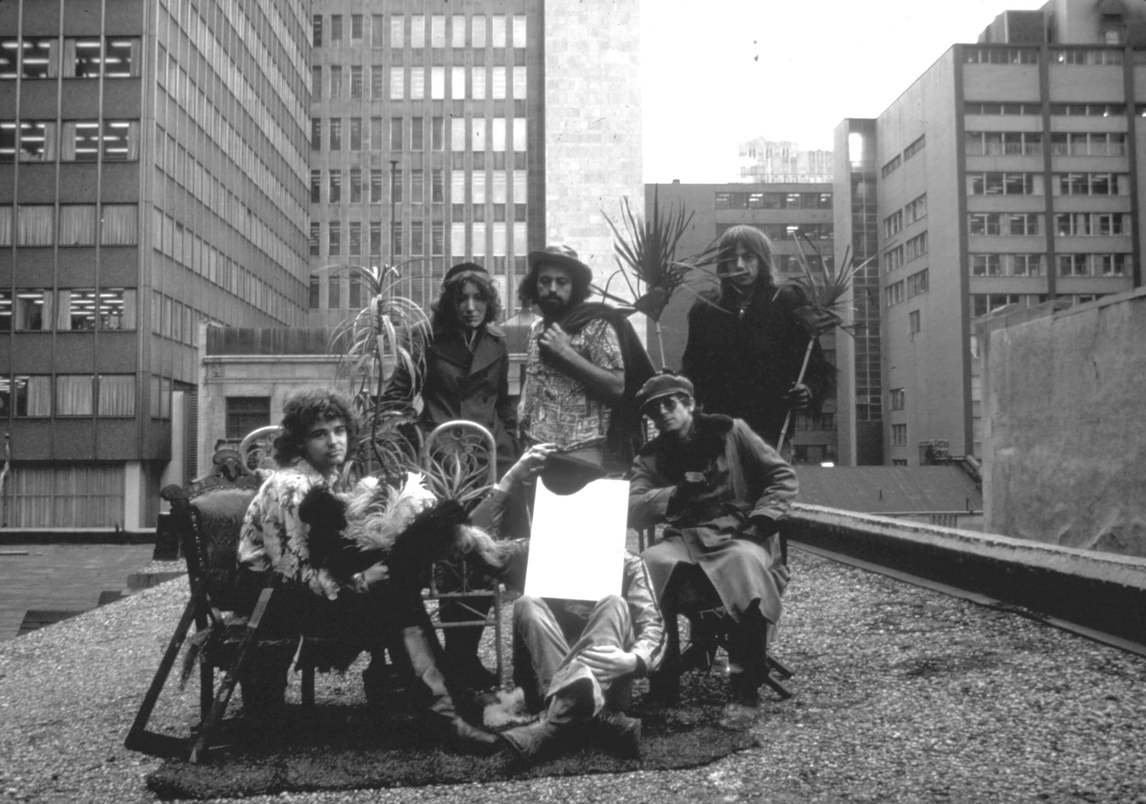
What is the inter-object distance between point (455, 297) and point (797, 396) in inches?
74.0

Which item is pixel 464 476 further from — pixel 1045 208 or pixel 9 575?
pixel 1045 208

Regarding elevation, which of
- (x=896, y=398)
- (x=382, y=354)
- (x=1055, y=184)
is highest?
(x=1055, y=184)

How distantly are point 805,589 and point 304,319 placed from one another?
250 feet

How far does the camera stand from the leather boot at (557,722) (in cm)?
441

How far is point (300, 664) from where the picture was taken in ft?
16.0

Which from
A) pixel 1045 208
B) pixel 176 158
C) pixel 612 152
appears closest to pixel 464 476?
pixel 176 158

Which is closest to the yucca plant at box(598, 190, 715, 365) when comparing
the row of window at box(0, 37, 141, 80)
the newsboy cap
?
the newsboy cap

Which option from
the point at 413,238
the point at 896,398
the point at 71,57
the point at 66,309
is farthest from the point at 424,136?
the point at 66,309

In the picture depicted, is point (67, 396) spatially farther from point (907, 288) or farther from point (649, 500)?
point (907, 288)

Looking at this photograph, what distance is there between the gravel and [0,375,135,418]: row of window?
137 feet

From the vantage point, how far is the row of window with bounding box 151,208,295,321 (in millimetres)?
50156

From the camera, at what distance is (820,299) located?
638 cm

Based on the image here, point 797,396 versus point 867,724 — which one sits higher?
point 797,396

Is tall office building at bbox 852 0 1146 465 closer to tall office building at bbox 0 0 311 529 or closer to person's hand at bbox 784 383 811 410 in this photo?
tall office building at bbox 0 0 311 529
